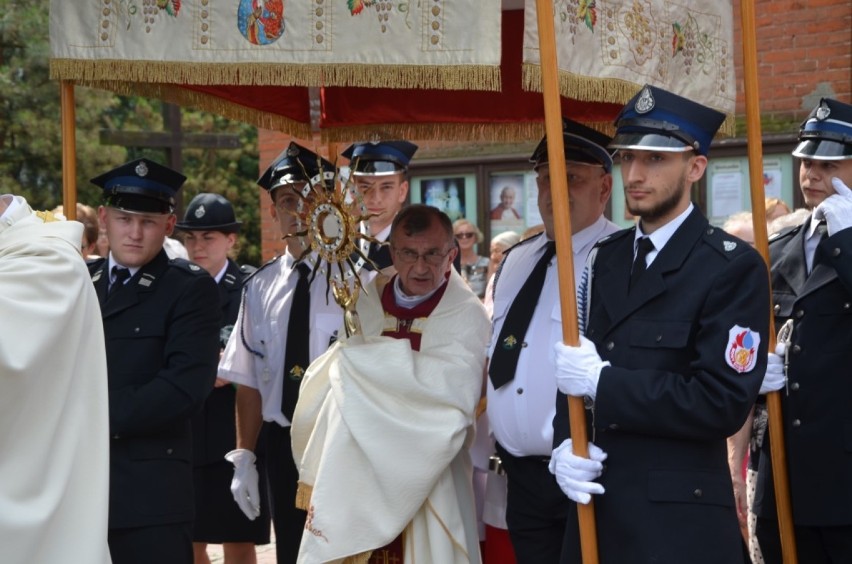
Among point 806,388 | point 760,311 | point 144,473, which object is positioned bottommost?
point 144,473

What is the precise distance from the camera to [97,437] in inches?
134

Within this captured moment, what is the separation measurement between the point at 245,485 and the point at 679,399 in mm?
→ 2583

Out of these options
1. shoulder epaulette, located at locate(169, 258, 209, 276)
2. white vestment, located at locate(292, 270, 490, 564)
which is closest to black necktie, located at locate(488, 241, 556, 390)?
white vestment, located at locate(292, 270, 490, 564)

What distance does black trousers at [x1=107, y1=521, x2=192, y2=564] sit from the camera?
172 inches

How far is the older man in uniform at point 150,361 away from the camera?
438 centimetres

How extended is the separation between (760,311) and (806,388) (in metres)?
0.73

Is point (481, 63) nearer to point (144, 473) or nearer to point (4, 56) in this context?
point (144, 473)

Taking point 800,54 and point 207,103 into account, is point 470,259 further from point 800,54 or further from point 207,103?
point 207,103

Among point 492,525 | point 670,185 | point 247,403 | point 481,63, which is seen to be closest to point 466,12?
point 481,63

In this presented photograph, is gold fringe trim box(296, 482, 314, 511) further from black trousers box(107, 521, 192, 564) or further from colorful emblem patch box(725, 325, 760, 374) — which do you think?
colorful emblem patch box(725, 325, 760, 374)

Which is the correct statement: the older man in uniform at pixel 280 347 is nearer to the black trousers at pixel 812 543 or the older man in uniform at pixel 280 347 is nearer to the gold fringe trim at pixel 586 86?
the gold fringe trim at pixel 586 86

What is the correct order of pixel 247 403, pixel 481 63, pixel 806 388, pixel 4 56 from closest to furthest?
pixel 481 63 → pixel 806 388 → pixel 247 403 → pixel 4 56

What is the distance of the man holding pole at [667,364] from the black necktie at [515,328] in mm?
697

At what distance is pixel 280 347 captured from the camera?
519 cm
